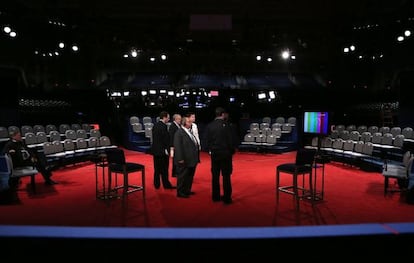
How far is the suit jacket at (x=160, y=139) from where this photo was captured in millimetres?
7164

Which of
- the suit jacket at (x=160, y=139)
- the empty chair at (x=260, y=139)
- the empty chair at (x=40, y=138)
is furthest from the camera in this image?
the empty chair at (x=260, y=139)

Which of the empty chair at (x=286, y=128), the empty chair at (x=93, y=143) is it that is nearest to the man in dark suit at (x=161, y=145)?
the empty chair at (x=93, y=143)

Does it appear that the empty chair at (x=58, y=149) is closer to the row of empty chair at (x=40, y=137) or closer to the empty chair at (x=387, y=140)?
the row of empty chair at (x=40, y=137)

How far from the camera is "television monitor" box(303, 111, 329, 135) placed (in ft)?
34.4

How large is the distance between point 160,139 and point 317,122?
5.72 m

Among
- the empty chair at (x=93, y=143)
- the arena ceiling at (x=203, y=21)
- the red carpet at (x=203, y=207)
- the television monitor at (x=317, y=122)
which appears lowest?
the red carpet at (x=203, y=207)

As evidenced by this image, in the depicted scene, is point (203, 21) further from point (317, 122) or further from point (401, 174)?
point (401, 174)

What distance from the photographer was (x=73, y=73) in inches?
704

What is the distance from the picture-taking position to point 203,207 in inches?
240

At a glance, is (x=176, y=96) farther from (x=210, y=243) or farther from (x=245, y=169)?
(x=210, y=243)

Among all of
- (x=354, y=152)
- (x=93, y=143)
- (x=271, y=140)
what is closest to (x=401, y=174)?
(x=354, y=152)

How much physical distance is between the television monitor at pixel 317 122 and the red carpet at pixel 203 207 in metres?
2.33

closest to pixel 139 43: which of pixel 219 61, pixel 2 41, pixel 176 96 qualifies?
pixel 176 96

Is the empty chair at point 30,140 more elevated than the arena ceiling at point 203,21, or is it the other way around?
the arena ceiling at point 203,21
